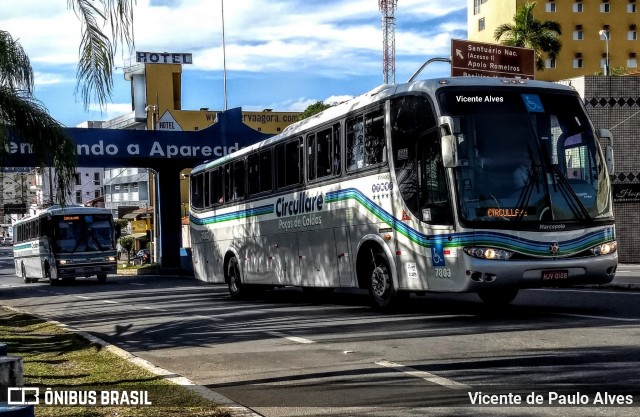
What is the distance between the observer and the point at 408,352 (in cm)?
1021

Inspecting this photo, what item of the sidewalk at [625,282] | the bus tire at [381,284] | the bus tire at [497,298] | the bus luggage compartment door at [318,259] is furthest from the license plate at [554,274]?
the sidewalk at [625,282]

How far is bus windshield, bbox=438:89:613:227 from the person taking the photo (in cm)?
1278

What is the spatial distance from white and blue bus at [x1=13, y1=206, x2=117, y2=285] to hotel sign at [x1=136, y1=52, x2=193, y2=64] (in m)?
64.4

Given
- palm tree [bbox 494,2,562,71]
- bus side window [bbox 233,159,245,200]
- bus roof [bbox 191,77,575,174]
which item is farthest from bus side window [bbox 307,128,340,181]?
palm tree [bbox 494,2,562,71]

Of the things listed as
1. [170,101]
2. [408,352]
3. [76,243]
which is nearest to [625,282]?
[408,352]

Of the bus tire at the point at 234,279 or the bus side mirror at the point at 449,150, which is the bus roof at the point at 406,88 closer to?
the bus side mirror at the point at 449,150

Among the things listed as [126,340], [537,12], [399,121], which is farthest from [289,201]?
[537,12]

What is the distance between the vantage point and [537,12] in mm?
82562

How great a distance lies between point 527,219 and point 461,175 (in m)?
1.05

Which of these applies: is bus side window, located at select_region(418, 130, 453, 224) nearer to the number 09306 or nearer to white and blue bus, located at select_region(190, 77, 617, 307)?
white and blue bus, located at select_region(190, 77, 617, 307)

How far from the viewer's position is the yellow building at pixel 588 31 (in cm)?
8312

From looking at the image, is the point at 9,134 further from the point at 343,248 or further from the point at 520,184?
the point at 520,184

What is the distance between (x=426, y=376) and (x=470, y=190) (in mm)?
4708

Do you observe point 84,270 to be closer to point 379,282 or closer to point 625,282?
point 625,282
